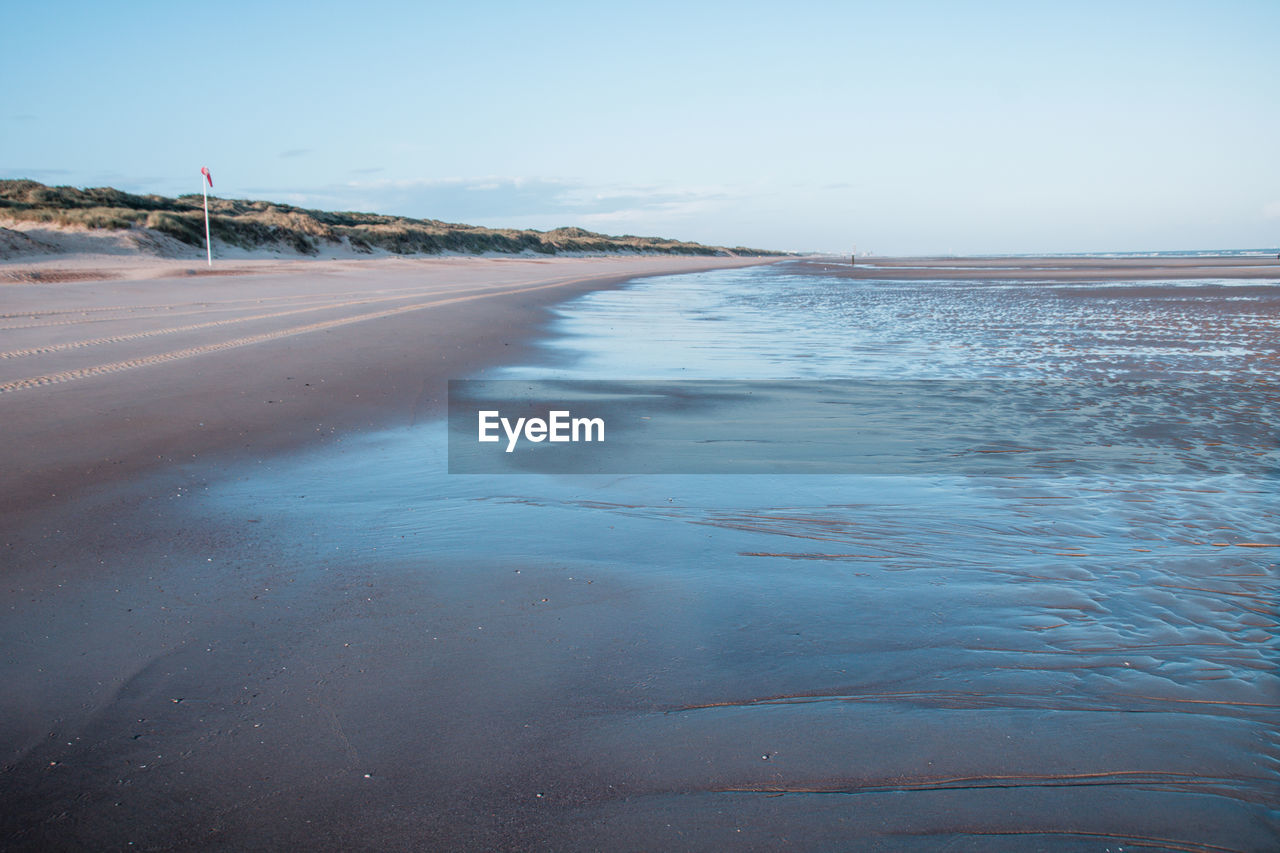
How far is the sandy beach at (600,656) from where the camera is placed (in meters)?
2.03

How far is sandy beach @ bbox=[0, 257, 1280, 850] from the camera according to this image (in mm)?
2025

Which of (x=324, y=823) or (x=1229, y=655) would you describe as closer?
(x=324, y=823)

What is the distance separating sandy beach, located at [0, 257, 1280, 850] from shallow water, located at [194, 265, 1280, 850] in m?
0.01

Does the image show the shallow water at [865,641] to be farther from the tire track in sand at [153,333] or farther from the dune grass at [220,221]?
the dune grass at [220,221]

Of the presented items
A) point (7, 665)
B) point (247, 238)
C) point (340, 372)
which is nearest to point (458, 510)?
point (7, 665)

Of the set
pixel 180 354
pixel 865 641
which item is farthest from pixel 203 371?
pixel 865 641

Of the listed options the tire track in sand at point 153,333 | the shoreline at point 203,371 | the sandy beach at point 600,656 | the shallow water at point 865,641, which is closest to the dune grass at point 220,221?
the shoreline at point 203,371

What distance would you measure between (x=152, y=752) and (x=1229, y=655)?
348 cm

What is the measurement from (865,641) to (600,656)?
0.96 meters

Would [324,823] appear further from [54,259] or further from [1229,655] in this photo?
[54,259]

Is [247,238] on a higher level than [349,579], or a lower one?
higher

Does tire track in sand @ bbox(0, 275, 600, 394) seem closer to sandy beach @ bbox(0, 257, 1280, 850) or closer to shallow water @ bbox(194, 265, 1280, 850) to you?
sandy beach @ bbox(0, 257, 1280, 850)

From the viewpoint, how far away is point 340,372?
8.33 m

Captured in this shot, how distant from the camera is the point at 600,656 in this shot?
285 centimetres
